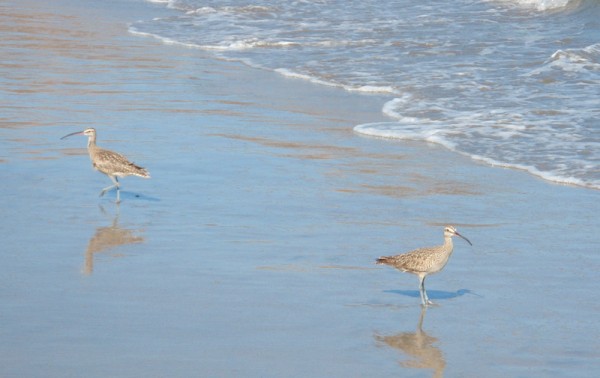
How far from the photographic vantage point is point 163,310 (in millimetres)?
7035

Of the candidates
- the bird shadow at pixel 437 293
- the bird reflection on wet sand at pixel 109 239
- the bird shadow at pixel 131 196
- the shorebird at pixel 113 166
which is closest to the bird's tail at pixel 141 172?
the shorebird at pixel 113 166

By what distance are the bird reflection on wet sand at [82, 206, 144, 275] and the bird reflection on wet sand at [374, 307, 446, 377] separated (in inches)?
89.1

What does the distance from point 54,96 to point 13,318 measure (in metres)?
7.39

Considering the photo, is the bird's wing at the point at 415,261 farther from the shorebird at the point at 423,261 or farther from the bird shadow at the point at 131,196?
the bird shadow at the point at 131,196

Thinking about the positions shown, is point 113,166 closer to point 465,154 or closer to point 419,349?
point 465,154

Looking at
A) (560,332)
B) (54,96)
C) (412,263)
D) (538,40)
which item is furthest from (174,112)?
(538,40)

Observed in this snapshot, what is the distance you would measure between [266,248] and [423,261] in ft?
4.64

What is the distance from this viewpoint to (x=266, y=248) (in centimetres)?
843

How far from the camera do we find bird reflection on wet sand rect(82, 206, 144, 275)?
27.0ft

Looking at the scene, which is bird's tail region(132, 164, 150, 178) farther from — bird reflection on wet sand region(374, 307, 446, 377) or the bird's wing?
bird reflection on wet sand region(374, 307, 446, 377)

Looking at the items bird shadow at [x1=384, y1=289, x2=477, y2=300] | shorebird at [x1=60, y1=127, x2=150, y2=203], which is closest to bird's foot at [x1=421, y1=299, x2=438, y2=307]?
bird shadow at [x1=384, y1=289, x2=477, y2=300]

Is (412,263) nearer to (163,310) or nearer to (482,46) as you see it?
(163,310)

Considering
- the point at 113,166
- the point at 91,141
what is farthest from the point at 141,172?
the point at 91,141

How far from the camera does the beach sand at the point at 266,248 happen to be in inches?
255
